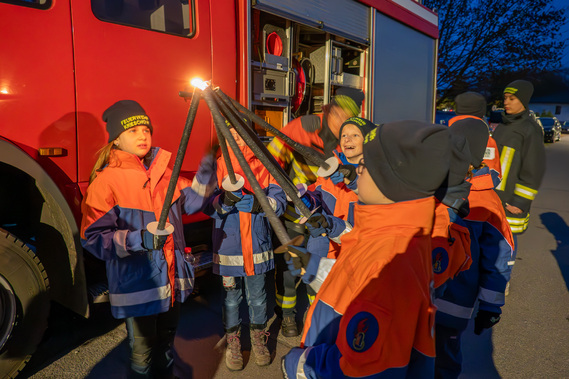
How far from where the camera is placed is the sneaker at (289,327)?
312cm

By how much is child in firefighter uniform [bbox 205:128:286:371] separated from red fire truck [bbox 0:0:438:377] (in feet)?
2.05

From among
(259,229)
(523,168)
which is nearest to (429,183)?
(259,229)

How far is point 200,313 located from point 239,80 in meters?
1.91

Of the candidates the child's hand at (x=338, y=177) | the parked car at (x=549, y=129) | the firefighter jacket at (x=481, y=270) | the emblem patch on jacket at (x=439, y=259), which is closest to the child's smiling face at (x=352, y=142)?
the child's hand at (x=338, y=177)

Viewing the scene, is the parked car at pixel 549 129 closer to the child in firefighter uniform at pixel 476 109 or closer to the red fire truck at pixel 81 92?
the child in firefighter uniform at pixel 476 109

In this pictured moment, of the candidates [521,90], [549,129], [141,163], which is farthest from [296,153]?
[549,129]

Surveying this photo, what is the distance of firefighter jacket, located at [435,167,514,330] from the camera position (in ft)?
6.61

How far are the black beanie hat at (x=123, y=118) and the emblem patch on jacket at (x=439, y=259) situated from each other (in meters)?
1.48

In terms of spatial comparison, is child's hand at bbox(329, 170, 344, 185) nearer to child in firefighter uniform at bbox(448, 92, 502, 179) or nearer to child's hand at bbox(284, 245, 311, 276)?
child in firefighter uniform at bbox(448, 92, 502, 179)

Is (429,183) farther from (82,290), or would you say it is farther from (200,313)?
(200,313)

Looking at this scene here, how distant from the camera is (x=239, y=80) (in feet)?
10.7

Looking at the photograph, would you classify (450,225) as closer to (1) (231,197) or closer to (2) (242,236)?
(1) (231,197)

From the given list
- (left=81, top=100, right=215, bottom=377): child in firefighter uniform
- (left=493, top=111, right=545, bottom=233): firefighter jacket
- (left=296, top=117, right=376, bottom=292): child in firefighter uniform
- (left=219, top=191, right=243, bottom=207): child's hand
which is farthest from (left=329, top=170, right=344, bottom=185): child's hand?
(left=493, top=111, right=545, bottom=233): firefighter jacket

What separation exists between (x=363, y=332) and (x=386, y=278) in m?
0.14
